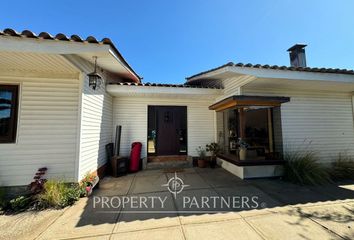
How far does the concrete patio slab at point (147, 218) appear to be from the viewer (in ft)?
7.89

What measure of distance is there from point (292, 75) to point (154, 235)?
4951 mm

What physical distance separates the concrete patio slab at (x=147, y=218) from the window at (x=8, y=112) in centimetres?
312

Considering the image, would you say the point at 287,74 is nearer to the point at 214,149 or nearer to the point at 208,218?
the point at 214,149

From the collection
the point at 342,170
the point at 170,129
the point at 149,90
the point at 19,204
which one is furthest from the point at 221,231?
the point at 342,170

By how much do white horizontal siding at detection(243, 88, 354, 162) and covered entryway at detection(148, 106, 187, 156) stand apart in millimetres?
2774

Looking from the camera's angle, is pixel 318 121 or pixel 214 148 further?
pixel 214 148

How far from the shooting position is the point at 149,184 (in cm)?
429

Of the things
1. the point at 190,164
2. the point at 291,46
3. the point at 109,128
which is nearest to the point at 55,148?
the point at 109,128

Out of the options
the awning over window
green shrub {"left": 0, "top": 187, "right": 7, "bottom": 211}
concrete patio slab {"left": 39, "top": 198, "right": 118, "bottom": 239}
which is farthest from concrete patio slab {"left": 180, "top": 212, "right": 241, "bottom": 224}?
green shrub {"left": 0, "top": 187, "right": 7, "bottom": 211}

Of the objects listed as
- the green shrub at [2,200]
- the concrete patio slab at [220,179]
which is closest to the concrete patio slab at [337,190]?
the concrete patio slab at [220,179]

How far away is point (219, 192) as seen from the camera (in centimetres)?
367

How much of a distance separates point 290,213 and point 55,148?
499 cm

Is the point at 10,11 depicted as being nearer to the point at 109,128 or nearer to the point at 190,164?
the point at 109,128

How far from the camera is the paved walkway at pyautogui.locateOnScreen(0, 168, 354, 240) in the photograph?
7.23ft
